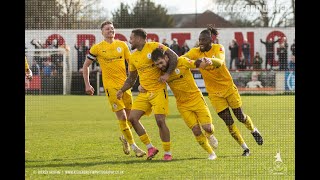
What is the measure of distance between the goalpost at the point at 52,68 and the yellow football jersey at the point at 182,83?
14.6 meters

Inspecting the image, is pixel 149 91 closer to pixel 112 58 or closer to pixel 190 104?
pixel 190 104

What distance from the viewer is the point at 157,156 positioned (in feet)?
36.9

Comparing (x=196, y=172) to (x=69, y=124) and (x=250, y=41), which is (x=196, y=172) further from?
(x=250, y=41)

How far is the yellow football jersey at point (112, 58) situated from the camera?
11.9 meters

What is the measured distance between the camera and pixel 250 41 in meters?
31.7

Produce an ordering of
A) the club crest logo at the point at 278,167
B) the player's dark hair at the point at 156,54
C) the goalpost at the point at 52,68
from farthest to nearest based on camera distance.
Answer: the goalpost at the point at 52,68
the player's dark hair at the point at 156,54
the club crest logo at the point at 278,167

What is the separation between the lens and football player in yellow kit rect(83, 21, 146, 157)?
1179 centimetres

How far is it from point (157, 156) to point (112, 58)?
2.03 metres

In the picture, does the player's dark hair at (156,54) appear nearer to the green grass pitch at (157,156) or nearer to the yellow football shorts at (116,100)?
the yellow football shorts at (116,100)

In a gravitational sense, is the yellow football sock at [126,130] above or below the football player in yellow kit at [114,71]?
below

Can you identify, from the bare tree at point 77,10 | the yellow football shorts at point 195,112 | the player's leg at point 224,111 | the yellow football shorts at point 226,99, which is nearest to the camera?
the yellow football shorts at point 195,112

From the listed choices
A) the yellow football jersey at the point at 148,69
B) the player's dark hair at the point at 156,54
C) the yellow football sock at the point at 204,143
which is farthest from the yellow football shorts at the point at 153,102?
the yellow football sock at the point at 204,143

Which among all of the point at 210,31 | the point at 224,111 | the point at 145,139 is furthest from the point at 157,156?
the point at 210,31
